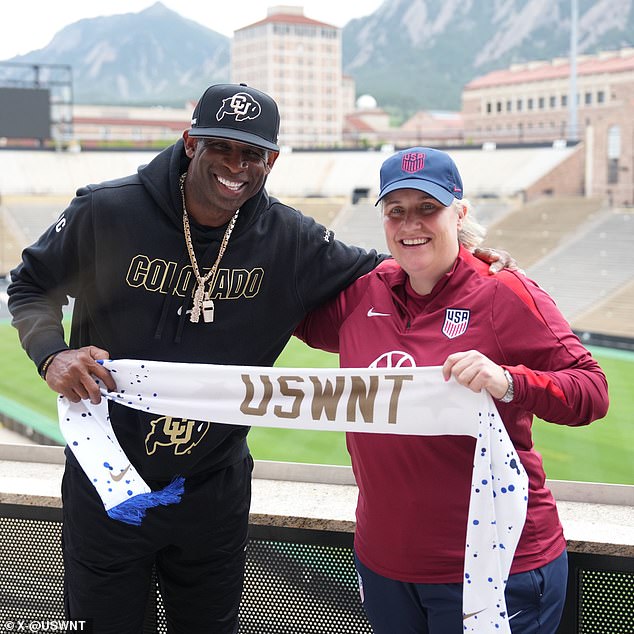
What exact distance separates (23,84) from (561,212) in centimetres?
2024

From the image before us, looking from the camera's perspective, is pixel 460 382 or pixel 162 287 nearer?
pixel 460 382

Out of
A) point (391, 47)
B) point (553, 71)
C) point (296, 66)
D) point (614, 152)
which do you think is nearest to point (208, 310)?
point (614, 152)

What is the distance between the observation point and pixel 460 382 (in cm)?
153

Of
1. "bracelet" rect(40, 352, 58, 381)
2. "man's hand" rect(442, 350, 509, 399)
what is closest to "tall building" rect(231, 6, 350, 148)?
"bracelet" rect(40, 352, 58, 381)

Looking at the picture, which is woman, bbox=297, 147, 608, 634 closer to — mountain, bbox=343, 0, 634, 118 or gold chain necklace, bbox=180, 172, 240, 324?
gold chain necklace, bbox=180, 172, 240, 324

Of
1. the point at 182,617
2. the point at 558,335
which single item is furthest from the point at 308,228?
the point at 182,617

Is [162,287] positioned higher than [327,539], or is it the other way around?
[162,287]

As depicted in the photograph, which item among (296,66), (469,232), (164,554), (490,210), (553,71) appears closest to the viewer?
(469,232)

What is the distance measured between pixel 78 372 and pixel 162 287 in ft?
0.83

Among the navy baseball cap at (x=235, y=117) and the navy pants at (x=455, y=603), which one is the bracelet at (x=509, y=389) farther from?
the navy baseball cap at (x=235, y=117)

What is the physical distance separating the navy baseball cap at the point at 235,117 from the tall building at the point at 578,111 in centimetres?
2827

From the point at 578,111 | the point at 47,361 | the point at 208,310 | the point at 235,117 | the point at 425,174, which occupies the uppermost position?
the point at 578,111

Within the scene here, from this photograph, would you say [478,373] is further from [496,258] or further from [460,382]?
[496,258]

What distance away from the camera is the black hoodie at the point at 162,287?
174 cm
